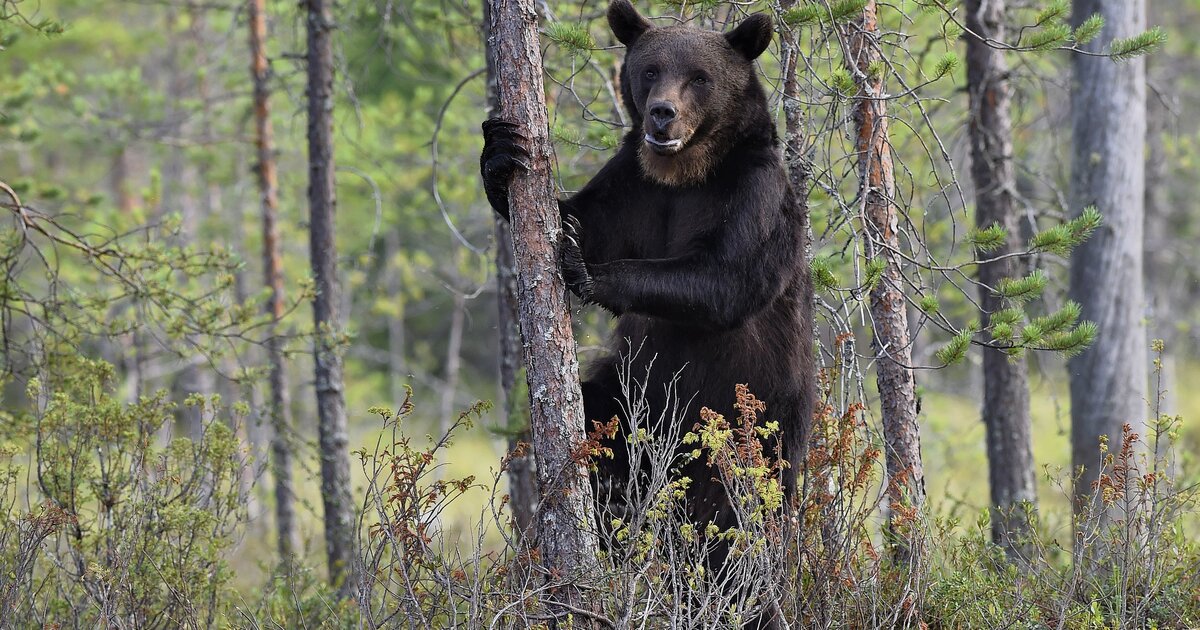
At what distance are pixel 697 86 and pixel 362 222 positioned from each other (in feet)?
52.9

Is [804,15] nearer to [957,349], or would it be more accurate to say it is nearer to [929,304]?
[929,304]

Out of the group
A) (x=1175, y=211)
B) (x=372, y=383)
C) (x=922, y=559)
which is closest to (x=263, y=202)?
(x=922, y=559)

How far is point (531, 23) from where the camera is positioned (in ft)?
14.7

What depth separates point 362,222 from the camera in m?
20.7

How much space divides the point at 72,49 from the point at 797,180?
22.0m

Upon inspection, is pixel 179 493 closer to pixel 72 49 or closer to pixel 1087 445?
pixel 1087 445

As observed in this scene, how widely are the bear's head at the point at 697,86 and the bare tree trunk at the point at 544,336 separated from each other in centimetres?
77

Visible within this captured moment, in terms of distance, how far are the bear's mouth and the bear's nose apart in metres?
0.06

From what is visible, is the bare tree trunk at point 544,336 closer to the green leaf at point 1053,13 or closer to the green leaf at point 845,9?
the green leaf at point 845,9

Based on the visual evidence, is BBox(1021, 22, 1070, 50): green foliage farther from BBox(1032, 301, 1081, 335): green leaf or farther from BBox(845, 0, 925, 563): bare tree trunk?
BBox(1032, 301, 1081, 335): green leaf

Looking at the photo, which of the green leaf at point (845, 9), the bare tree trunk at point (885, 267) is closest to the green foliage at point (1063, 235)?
the bare tree trunk at point (885, 267)

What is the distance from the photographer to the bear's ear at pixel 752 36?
530 centimetres

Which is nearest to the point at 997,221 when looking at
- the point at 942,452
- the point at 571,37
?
the point at 571,37

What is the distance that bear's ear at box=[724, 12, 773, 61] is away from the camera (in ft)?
17.4
